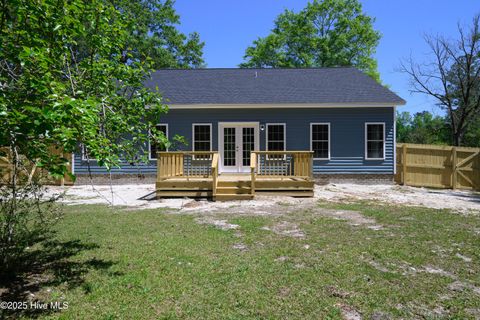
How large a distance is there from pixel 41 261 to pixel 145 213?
3.43 m

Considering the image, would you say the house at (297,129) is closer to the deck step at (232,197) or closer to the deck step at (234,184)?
the deck step at (234,184)

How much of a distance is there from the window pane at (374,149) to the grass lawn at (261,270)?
7.10 metres

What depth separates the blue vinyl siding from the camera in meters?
13.5

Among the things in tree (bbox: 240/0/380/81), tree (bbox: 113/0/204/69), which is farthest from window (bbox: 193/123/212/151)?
tree (bbox: 240/0/380/81)

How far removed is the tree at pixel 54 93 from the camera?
8.49 ft

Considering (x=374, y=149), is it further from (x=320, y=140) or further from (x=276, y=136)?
(x=276, y=136)

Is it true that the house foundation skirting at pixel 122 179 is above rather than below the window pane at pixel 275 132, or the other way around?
below

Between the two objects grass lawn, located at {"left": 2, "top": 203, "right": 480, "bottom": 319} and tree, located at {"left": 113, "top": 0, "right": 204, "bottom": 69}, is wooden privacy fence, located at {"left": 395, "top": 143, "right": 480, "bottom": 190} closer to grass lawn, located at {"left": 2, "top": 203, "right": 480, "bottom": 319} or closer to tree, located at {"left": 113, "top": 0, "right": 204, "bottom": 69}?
grass lawn, located at {"left": 2, "top": 203, "right": 480, "bottom": 319}

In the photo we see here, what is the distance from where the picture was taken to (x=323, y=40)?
108ft

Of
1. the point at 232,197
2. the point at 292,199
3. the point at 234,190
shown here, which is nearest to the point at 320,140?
the point at 292,199

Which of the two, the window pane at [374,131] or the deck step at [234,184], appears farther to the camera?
the window pane at [374,131]

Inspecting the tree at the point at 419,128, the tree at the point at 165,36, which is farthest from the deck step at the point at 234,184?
the tree at the point at 419,128

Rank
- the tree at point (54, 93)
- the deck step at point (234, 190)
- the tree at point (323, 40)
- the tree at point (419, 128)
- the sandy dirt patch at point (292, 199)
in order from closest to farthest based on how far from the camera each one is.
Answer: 1. the tree at point (54, 93)
2. the sandy dirt patch at point (292, 199)
3. the deck step at point (234, 190)
4. the tree at point (323, 40)
5. the tree at point (419, 128)

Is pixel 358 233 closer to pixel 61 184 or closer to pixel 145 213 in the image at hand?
pixel 145 213
